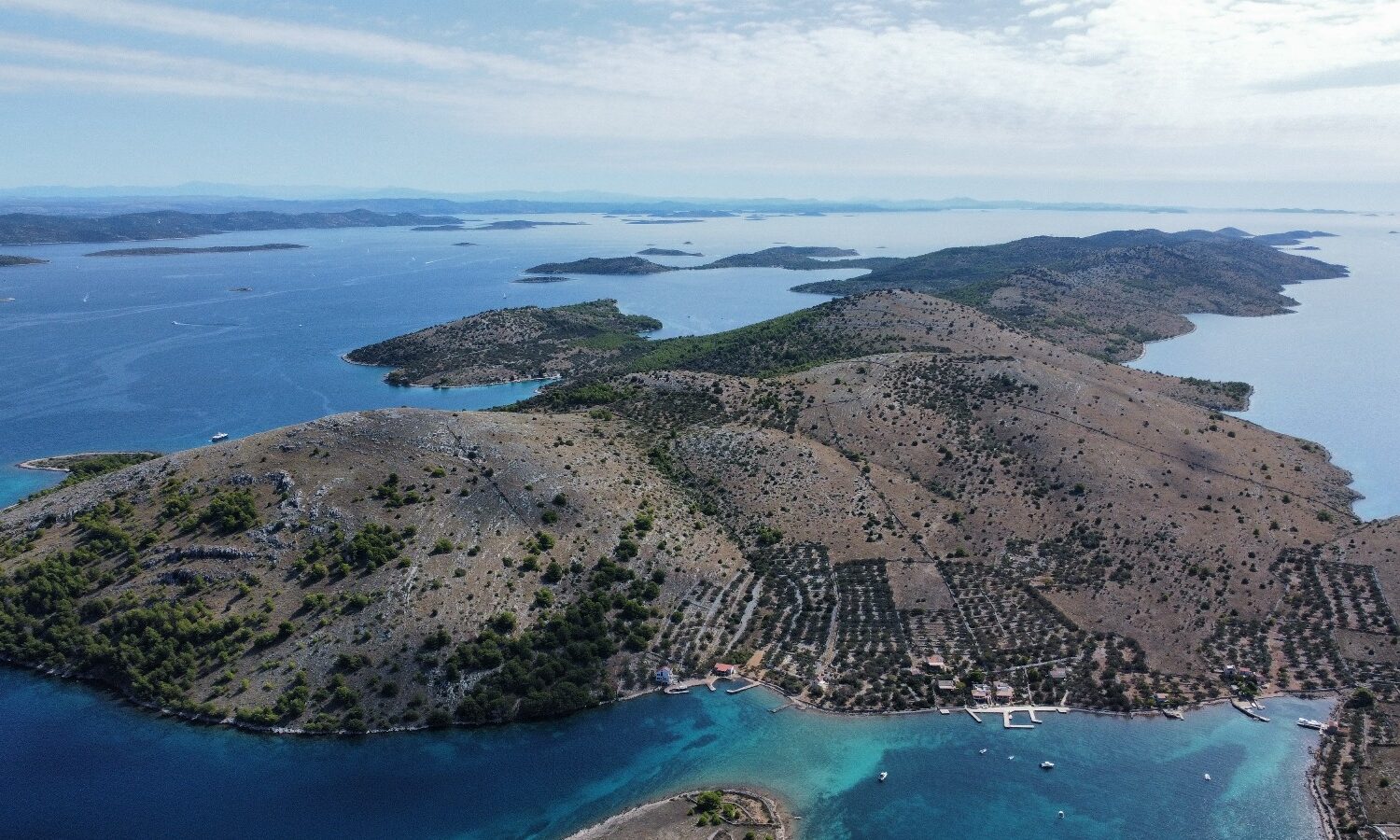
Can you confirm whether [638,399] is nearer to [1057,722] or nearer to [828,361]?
[828,361]

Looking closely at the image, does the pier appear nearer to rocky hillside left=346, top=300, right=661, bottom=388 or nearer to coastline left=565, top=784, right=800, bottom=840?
coastline left=565, top=784, right=800, bottom=840

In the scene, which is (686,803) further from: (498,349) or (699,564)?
(498,349)

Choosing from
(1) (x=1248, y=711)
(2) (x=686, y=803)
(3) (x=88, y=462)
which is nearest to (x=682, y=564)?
(2) (x=686, y=803)

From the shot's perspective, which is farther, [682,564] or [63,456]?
[63,456]

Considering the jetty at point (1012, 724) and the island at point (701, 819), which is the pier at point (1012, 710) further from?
the island at point (701, 819)

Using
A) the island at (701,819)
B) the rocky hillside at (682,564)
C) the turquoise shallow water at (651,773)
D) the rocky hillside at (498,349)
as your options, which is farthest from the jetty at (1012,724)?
the rocky hillside at (498,349)

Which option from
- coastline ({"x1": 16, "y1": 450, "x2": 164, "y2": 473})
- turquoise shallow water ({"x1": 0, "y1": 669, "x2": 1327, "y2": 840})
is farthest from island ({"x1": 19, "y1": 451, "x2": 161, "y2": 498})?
turquoise shallow water ({"x1": 0, "y1": 669, "x2": 1327, "y2": 840})
